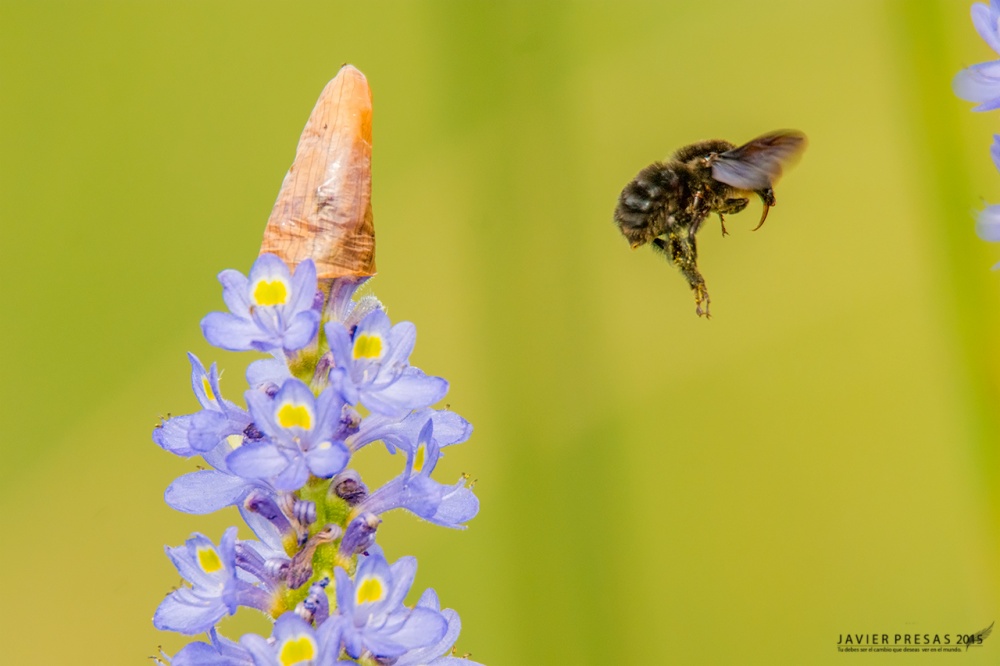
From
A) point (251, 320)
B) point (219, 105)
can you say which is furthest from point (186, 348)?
point (251, 320)

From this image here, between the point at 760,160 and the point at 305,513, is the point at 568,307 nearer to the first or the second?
Result: the point at 760,160

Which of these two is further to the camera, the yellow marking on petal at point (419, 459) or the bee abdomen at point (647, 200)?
the bee abdomen at point (647, 200)

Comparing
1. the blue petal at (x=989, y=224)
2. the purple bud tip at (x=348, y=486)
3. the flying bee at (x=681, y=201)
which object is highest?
the flying bee at (x=681, y=201)

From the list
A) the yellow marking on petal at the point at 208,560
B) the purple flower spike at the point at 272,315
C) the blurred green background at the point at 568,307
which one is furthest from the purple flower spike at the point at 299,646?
the blurred green background at the point at 568,307

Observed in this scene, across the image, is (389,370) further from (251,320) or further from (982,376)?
(982,376)

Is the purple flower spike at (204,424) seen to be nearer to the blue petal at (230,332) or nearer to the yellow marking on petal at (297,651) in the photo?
the blue petal at (230,332)

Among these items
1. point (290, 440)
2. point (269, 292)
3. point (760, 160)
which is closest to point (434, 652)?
point (290, 440)
